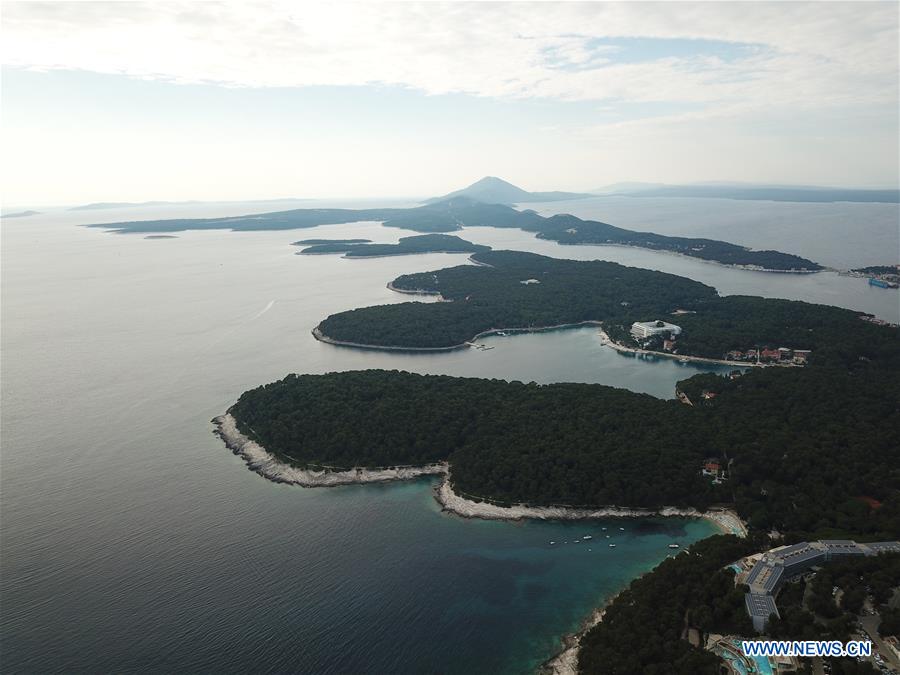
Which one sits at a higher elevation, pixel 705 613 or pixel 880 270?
pixel 880 270

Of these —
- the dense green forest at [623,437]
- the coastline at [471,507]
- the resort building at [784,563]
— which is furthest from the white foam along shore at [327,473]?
the resort building at [784,563]

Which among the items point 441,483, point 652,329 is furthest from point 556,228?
point 441,483

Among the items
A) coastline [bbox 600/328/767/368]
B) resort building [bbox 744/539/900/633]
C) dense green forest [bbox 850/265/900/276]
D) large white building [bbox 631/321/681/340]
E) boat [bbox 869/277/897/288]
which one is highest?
dense green forest [bbox 850/265/900/276]

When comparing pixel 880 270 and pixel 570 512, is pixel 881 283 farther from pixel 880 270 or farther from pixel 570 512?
pixel 570 512

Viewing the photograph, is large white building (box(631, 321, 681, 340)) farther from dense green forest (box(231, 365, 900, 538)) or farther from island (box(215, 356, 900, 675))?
dense green forest (box(231, 365, 900, 538))

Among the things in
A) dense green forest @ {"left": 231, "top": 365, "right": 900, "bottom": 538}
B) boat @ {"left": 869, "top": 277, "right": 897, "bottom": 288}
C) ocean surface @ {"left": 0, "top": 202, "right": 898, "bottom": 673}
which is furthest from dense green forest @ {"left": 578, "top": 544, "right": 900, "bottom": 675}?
boat @ {"left": 869, "top": 277, "right": 897, "bottom": 288}

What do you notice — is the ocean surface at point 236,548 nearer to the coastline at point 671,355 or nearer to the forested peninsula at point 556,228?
the coastline at point 671,355
